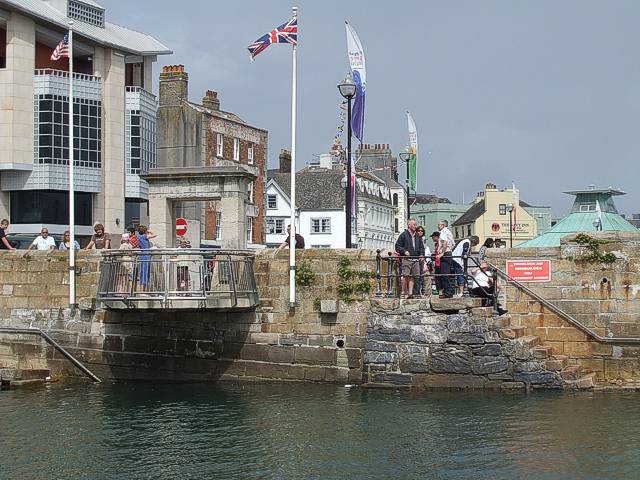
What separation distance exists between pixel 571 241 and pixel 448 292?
2848mm

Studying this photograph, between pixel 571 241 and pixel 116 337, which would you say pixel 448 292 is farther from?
pixel 116 337

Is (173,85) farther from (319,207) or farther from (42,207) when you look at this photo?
(319,207)

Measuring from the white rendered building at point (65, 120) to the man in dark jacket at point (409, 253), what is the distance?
1053 inches

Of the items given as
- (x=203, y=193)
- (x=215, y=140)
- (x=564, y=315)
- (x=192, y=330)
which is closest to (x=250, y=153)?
(x=215, y=140)

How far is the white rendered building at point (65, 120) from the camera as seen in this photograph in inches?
1773

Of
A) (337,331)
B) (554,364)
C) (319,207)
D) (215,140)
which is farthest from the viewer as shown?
(319,207)

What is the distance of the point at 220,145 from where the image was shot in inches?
2365

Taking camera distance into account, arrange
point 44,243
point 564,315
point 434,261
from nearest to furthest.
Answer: point 564,315, point 434,261, point 44,243

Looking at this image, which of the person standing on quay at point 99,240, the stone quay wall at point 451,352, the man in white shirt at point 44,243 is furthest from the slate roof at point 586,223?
the man in white shirt at point 44,243

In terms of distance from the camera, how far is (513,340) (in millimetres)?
21047

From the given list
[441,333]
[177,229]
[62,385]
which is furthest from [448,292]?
[62,385]

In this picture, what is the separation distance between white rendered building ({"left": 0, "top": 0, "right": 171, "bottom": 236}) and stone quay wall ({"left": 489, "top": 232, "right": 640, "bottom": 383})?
28662 millimetres

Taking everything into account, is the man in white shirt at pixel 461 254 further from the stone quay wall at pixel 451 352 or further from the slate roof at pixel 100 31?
the slate roof at pixel 100 31

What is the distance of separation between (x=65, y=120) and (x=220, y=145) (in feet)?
49.0
